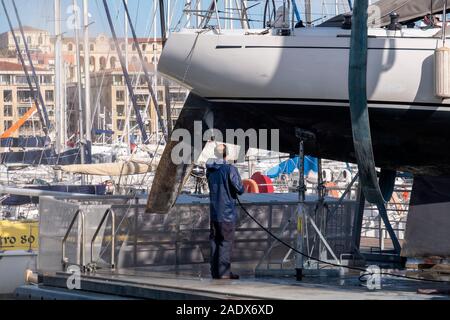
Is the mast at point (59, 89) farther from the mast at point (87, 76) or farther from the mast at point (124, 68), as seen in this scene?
the mast at point (124, 68)

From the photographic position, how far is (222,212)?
35.1 feet

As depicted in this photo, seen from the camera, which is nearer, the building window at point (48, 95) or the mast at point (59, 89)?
the mast at point (59, 89)

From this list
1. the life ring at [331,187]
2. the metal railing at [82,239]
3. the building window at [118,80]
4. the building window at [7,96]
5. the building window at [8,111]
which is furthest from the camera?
the building window at [8,111]

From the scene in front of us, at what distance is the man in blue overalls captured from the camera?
10711 millimetres

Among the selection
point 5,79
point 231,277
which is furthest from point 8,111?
point 231,277

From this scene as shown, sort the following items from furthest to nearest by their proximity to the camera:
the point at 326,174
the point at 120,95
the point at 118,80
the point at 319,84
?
the point at 120,95, the point at 118,80, the point at 326,174, the point at 319,84

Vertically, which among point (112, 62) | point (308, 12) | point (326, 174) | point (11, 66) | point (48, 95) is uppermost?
point (11, 66)

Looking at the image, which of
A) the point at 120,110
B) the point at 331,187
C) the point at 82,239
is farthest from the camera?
the point at 120,110

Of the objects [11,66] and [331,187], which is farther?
[11,66]

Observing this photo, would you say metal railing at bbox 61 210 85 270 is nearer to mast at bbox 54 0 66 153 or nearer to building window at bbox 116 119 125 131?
mast at bbox 54 0 66 153

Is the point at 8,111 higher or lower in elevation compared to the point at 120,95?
higher

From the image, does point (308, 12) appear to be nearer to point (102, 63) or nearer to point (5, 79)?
point (102, 63)

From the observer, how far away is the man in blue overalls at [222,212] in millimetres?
10711

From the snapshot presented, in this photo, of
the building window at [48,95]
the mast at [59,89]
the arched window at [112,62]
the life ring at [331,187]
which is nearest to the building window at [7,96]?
the building window at [48,95]
